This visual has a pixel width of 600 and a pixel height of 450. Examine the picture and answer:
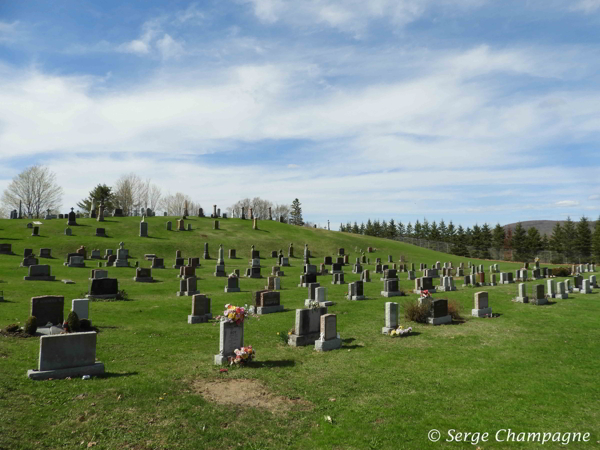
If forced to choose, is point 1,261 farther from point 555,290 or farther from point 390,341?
point 555,290

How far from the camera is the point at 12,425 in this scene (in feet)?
20.7

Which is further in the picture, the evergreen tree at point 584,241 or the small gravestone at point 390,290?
the evergreen tree at point 584,241

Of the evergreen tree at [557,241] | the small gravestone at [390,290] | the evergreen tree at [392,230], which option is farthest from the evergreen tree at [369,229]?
the small gravestone at [390,290]

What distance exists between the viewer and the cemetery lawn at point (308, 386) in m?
6.54

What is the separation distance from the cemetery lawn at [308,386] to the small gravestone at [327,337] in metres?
0.36

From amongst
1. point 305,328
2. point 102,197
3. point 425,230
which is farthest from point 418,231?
point 305,328

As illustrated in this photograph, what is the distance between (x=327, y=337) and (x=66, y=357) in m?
7.04

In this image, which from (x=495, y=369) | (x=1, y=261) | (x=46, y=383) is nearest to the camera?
(x=46, y=383)

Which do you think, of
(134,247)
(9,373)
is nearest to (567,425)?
(9,373)

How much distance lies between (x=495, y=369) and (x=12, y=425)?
34.6 feet

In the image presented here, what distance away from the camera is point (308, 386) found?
888cm

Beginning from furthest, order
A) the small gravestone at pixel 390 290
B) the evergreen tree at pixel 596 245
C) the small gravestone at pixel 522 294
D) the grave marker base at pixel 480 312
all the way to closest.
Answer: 1. the evergreen tree at pixel 596 245
2. the small gravestone at pixel 390 290
3. the small gravestone at pixel 522 294
4. the grave marker base at pixel 480 312

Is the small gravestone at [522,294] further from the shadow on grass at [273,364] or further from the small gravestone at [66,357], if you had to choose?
the small gravestone at [66,357]

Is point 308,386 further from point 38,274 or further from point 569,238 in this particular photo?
point 569,238
